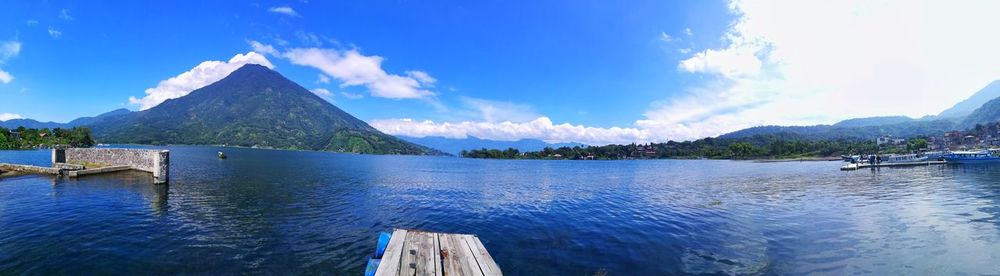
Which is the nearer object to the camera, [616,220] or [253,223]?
[253,223]

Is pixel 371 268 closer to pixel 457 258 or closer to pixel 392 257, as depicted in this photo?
pixel 392 257

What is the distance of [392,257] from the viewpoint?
29.3ft

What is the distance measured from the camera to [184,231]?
18328 millimetres

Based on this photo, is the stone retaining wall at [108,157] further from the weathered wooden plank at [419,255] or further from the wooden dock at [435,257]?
the wooden dock at [435,257]

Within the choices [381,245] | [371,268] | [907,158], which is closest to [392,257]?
[371,268]

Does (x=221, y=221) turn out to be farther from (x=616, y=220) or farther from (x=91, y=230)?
(x=616, y=220)

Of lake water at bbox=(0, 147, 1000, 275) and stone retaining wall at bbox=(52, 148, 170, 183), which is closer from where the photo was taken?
lake water at bbox=(0, 147, 1000, 275)

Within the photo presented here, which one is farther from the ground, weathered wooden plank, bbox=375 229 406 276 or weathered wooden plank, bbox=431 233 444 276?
weathered wooden plank, bbox=375 229 406 276

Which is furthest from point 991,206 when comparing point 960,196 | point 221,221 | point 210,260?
point 221,221

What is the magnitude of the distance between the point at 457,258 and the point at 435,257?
1.77 feet

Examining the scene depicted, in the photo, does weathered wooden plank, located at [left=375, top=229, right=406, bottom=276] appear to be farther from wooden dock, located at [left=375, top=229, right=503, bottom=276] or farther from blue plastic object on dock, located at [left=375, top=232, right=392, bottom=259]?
blue plastic object on dock, located at [left=375, top=232, right=392, bottom=259]

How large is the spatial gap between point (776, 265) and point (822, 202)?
74.2 feet

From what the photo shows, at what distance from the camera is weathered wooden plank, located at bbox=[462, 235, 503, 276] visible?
8227 millimetres

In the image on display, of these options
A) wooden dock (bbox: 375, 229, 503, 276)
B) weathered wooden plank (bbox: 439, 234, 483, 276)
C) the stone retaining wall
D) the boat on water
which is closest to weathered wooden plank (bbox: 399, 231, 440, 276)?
wooden dock (bbox: 375, 229, 503, 276)
